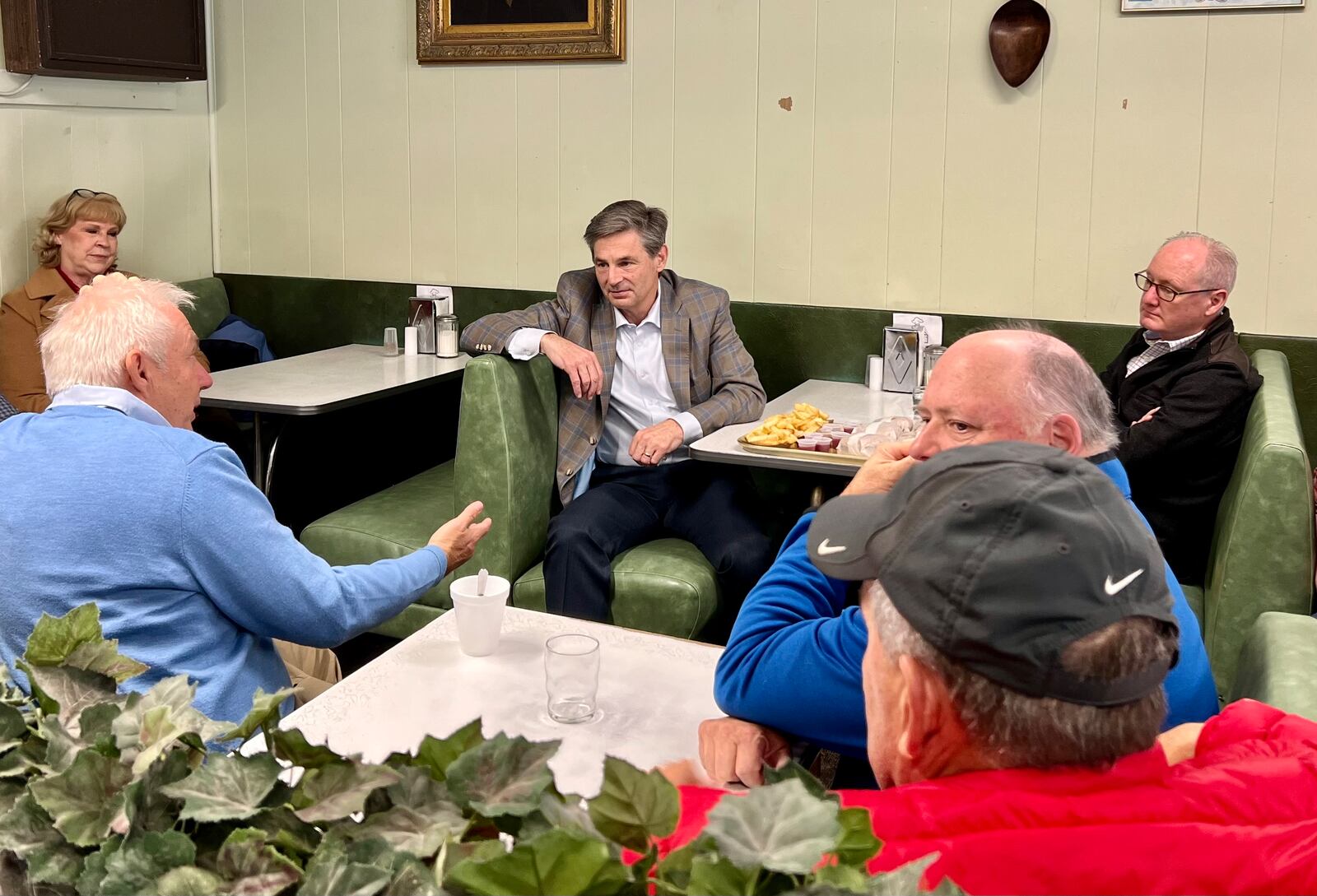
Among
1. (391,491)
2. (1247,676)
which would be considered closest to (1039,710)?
(1247,676)

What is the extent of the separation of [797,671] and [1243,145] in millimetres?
2876

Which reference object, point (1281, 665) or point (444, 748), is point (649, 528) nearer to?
point (1281, 665)

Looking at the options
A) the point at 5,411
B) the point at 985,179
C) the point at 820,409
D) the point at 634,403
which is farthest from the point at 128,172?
the point at 985,179

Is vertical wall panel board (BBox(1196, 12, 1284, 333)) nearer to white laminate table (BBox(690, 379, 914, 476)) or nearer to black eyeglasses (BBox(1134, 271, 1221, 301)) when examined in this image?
black eyeglasses (BBox(1134, 271, 1221, 301))

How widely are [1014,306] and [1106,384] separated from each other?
1.97 feet

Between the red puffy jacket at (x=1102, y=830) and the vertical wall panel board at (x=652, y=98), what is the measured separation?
3.49m

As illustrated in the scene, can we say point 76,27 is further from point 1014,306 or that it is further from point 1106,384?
point 1106,384

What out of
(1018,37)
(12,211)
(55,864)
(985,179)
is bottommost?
(55,864)

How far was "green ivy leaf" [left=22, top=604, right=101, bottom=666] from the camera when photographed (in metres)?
0.94

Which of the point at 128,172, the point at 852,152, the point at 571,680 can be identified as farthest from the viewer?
the point at 128,172

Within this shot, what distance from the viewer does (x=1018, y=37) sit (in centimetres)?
370

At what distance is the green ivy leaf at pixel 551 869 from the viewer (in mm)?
656

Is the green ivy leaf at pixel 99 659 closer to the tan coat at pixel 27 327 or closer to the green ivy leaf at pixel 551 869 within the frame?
the green ivy leaf at pixel 551 869

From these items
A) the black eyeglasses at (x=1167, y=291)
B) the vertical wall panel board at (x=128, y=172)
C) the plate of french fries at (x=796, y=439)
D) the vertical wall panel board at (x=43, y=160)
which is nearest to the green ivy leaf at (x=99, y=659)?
the plate of french fries at (x=796, y=439)
